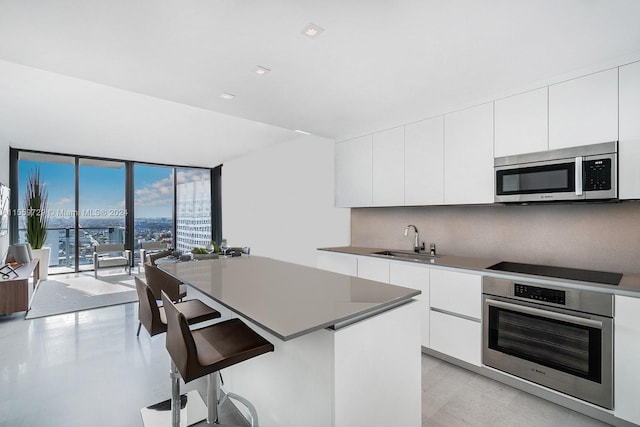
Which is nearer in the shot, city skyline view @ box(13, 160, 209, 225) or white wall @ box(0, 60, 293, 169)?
white wall @ box(0, 60, 293, 169)

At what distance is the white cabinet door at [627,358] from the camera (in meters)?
1.76

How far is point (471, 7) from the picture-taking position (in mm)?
1527

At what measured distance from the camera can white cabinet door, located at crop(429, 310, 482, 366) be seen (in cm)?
243

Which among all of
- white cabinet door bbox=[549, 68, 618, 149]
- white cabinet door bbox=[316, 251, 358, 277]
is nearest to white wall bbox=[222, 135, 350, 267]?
white cabinet door bbox=[316, 251, 358, 277]

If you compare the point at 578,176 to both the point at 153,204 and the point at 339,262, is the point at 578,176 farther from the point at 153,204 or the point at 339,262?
the point at 153,204

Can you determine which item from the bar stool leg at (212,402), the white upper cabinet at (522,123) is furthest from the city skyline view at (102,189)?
the white upper cabinet at (522,123)

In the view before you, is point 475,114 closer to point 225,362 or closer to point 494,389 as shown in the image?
point 494,389

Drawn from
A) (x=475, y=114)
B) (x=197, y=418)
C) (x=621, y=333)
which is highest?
(x=475, y=114)

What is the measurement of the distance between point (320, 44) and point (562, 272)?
93.3 inches

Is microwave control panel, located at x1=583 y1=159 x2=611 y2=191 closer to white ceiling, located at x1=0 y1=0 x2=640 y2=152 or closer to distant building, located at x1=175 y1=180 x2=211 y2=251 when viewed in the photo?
white ceiling, located at x1=0 y1=0 x2=640 y2=152

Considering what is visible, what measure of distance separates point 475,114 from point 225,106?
2.33 metres

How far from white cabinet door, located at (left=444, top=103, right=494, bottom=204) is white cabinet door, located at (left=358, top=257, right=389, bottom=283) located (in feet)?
2.94

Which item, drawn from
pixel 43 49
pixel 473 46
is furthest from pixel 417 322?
pixel 43 49

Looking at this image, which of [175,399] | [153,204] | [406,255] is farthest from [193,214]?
[175,399]
